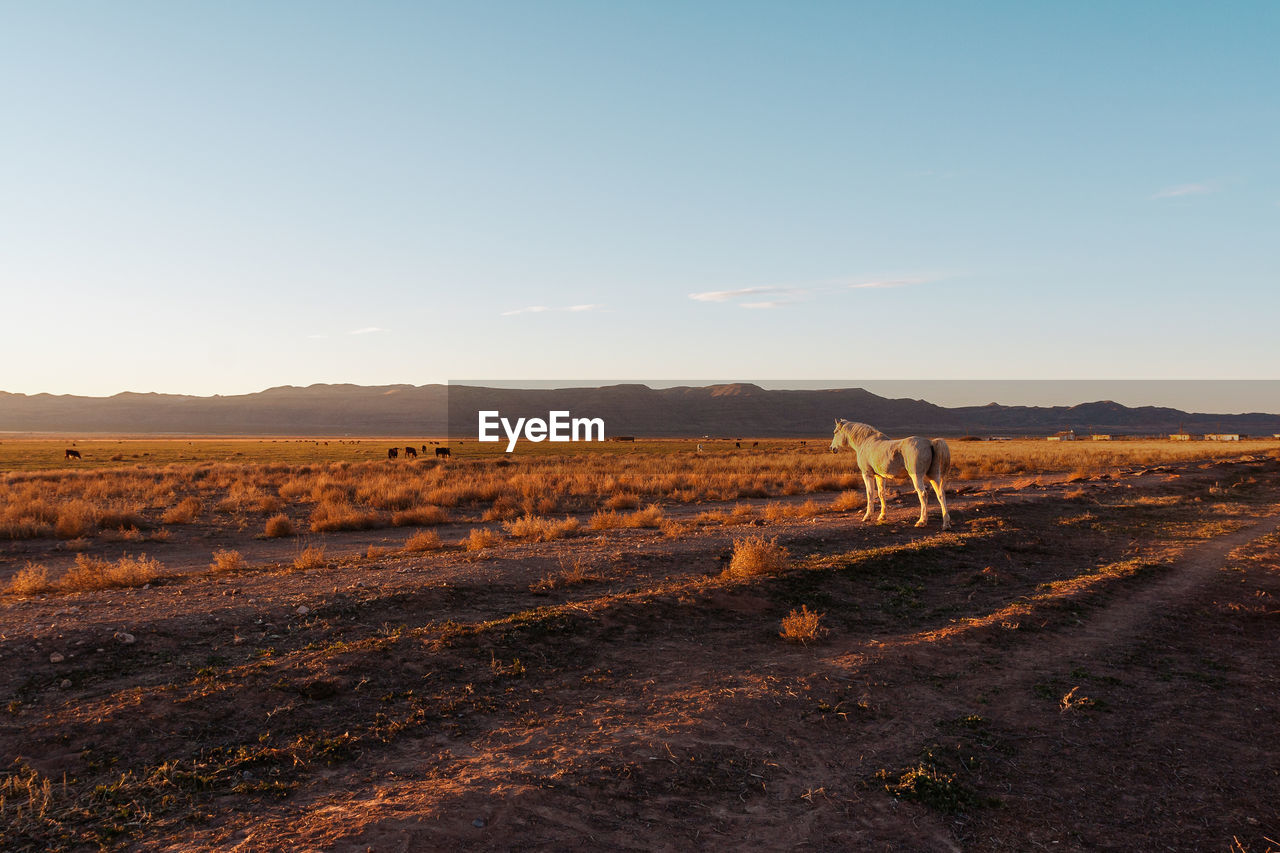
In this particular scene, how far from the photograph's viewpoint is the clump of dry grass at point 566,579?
10.6 m

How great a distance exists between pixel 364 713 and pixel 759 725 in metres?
3.25

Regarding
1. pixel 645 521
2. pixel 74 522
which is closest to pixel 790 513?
pixel 645 521

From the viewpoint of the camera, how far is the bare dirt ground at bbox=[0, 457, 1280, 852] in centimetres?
450

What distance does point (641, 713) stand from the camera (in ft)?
20.3

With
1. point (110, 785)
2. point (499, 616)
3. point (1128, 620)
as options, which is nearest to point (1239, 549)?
point (1128, 620)

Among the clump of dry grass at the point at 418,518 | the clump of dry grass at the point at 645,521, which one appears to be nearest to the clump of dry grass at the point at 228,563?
the clump of dry grass at the point at 418,518

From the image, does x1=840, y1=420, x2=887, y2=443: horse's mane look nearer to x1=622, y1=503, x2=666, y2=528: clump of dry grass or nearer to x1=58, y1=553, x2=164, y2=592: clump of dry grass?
x1=622, y1=503, x2=666, y2=528: clump of dry grass

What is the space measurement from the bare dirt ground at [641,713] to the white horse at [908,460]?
179 inches

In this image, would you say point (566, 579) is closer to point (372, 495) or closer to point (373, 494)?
point (372, 495)

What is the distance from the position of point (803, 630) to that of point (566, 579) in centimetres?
385

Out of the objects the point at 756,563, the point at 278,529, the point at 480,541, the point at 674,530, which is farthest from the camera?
the point at 278,529

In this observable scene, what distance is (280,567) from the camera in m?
12.7

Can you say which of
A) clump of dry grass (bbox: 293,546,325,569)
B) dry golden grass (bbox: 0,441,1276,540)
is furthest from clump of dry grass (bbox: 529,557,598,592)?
dry golden grass (bbox: 0,441,1276,540)

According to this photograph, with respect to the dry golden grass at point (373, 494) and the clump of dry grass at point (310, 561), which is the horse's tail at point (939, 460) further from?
the clump of dry grass at point (310, 561)
